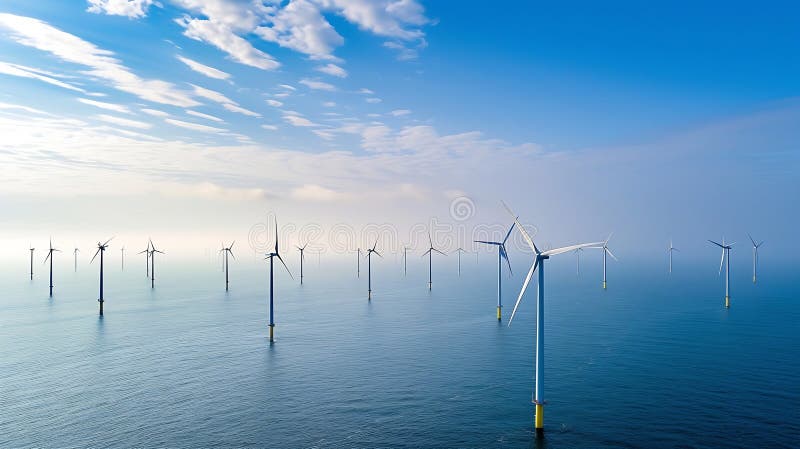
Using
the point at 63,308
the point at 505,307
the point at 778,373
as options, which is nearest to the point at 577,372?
the point at 778,373

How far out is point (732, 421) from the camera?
55.0m

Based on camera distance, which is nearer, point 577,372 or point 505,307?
point 577,372

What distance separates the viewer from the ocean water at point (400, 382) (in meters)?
52.8

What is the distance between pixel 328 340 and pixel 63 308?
395ft

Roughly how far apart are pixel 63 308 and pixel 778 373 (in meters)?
203

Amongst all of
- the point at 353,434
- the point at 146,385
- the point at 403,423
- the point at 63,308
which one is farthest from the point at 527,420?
the point at 63,308

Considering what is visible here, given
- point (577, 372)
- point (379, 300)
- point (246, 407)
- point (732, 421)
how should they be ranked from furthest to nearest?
point (379, 300), point (577, 372), point (246, 407), point (732, 421)

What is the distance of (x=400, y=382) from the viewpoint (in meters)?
72.4

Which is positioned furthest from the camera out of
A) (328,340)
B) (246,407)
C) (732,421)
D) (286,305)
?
(286,305)

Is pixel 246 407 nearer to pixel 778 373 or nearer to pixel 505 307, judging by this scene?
pixel 778 373

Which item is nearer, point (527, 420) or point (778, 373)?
point (527, 420)

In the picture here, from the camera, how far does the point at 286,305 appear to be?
178 metres

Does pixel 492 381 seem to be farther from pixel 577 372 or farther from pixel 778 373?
pixel 778 373

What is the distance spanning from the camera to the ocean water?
173 ft
